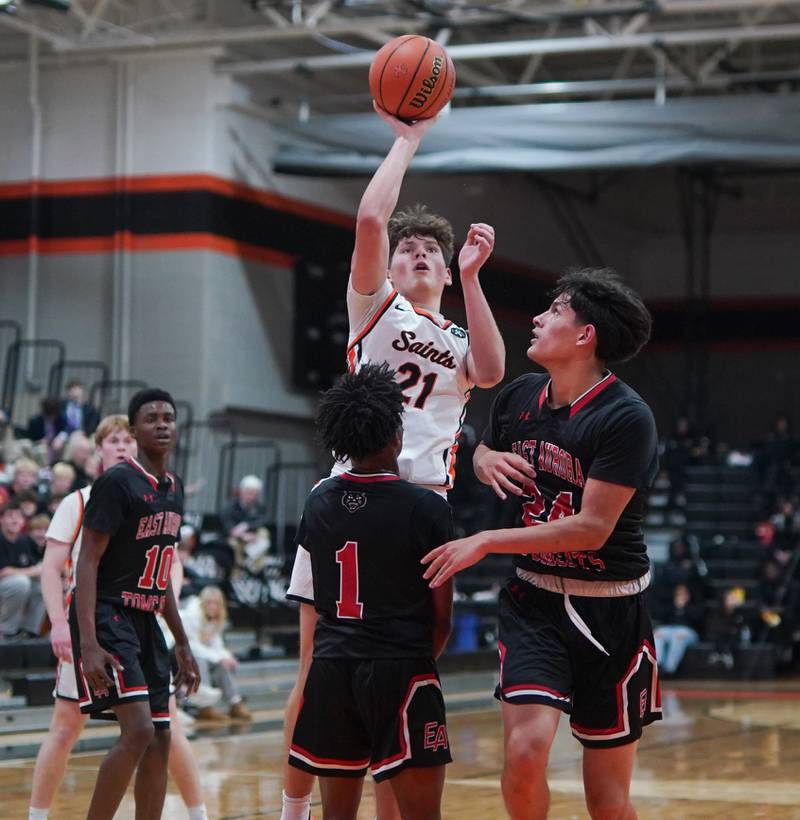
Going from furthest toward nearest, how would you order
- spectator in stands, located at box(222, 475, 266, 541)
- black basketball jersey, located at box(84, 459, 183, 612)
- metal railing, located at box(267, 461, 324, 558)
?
metal railing, located at box(267, 461, 324, 558) → spectator in stands, located at box(222, 475, 266, 541) → black basketball jersey, located at box(84, 459, 183, 612)

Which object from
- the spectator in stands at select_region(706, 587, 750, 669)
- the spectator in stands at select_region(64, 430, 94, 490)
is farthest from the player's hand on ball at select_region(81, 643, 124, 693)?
the spectator in stands at select_region(706, 587, 750, 669)

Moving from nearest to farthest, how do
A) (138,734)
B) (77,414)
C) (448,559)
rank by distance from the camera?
(448,559) < (138,734) < (77,414)

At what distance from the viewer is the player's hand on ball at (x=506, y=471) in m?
4.55

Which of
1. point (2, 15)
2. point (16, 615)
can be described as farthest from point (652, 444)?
point (2, 15)

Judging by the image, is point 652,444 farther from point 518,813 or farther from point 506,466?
point 518,813

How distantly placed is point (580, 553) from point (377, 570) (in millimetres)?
680

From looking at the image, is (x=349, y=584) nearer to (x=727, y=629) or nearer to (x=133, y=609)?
(x=133, y=609)

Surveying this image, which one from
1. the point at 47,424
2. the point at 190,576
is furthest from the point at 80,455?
the point at 47,424

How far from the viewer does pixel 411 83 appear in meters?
4.91

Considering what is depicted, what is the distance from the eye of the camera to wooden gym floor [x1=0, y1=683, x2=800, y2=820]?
7215 mm

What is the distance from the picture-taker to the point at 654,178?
26609mm

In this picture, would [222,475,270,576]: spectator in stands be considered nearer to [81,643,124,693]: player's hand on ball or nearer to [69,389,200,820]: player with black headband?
[69,389,200,820]: player with black headband

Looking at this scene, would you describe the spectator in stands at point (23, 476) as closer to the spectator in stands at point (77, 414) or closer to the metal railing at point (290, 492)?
the spectator in stands at point (77, 414)

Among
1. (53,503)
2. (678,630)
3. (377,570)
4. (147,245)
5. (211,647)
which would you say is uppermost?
(147,245)
